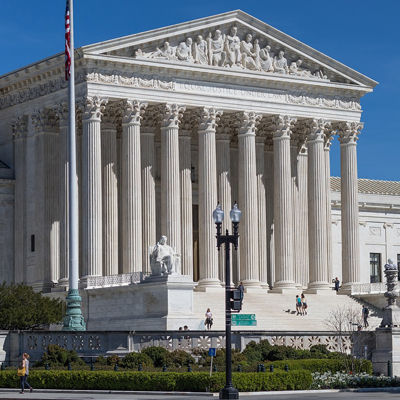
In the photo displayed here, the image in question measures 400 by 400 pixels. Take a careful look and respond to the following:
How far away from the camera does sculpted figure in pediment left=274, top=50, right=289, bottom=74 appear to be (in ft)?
285

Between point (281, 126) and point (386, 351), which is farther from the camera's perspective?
point (281, 126)

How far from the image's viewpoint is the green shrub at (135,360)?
165ft

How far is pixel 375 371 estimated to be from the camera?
54688 mm

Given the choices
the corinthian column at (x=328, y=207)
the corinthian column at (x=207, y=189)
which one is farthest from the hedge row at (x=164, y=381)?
the corinthian column at (x=328, y=207)

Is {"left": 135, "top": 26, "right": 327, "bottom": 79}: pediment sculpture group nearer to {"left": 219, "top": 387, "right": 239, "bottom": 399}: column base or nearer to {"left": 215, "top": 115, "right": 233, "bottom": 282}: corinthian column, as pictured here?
{"left": 215, "top": 115, "right": 233, "bottom": 282}: corinthian column

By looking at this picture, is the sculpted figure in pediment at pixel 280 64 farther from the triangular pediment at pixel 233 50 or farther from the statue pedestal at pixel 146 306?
the statue pedestal at pixel 146 306

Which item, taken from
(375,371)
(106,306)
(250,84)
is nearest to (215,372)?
(375,371)

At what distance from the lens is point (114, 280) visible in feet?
248

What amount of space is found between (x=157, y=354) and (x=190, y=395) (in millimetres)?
5576

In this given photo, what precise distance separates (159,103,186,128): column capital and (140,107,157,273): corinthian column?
1235mm

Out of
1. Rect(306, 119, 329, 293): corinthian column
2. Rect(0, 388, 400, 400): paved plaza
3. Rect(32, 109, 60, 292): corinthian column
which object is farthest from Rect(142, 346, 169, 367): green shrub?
Rect(306, 119, 329, 293): corinthian column

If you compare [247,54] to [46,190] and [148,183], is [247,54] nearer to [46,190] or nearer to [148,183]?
[148,183]

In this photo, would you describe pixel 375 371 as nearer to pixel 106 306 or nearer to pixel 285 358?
pixel 285 358

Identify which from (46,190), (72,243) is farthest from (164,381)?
(46,190)
